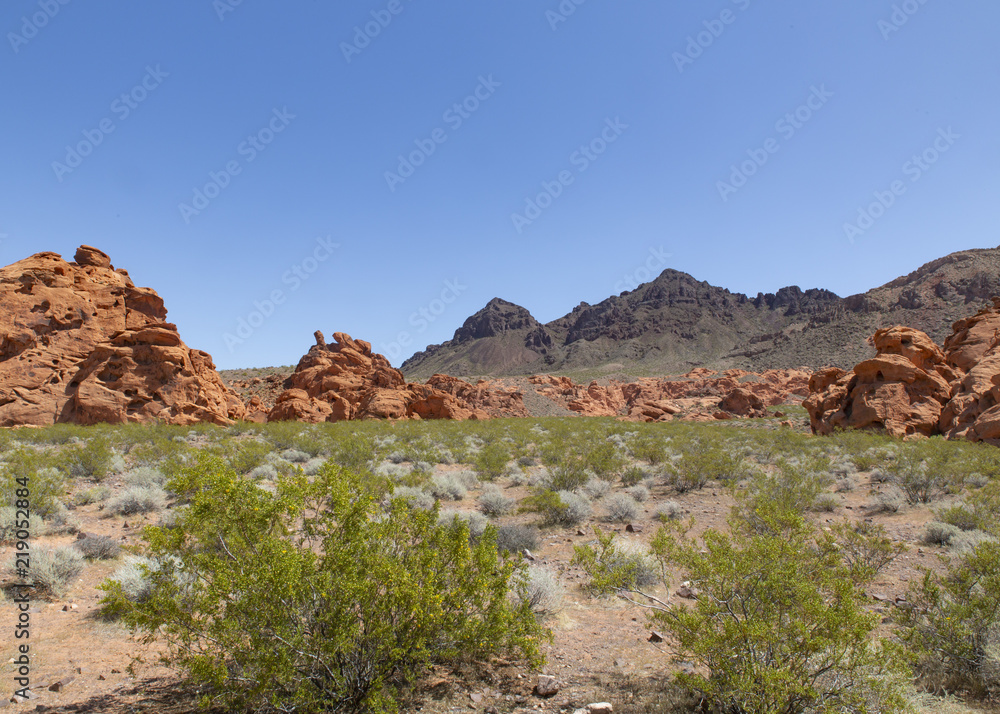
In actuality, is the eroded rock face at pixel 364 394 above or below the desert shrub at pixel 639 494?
above

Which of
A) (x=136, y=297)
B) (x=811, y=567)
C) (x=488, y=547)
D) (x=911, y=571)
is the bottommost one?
(x=911, y=571)

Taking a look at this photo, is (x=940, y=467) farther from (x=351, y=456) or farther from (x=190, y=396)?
(x=190, y=396)

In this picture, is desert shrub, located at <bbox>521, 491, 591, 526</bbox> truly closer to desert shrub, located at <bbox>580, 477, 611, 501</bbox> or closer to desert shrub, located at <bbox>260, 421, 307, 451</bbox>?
desert shrub, located at <bbox>580, 477, 611, 501</bbox>

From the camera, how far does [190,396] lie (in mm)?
19844

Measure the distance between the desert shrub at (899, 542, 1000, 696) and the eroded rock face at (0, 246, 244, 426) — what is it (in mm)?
22182

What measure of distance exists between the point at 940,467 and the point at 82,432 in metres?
24.1

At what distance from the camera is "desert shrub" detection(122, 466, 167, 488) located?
9586mm

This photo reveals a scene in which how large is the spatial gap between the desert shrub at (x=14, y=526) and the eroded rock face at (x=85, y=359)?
1322 centimetres

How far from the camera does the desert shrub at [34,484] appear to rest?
731 cm

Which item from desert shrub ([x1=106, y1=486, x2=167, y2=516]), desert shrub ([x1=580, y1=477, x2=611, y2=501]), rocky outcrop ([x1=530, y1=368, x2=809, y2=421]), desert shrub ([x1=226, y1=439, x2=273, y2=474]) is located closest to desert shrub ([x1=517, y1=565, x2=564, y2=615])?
desert shrub ([x1=580, y1=477, x2=611, y2=501])

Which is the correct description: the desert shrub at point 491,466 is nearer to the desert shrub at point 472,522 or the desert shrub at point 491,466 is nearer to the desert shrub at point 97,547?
the desert shrub at point 472,522

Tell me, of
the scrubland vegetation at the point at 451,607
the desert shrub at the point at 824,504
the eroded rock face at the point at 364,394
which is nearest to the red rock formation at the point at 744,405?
the eroded rock face at the point at 364,394

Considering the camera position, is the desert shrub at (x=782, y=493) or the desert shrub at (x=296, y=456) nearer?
the desert shrub at (x=782, y=493)

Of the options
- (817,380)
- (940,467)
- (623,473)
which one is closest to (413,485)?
(623,473)
